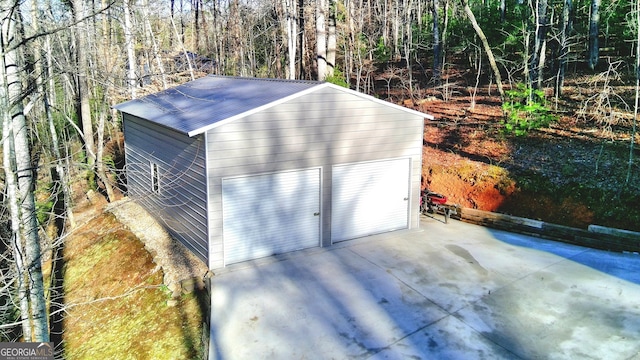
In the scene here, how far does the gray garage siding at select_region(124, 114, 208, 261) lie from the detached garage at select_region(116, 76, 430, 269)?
0.10 ft

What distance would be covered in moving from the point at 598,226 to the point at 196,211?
8.89m

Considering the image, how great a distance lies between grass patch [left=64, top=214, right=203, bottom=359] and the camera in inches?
286

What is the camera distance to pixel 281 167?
9312 mm

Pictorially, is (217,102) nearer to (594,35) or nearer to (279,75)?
(594,35)

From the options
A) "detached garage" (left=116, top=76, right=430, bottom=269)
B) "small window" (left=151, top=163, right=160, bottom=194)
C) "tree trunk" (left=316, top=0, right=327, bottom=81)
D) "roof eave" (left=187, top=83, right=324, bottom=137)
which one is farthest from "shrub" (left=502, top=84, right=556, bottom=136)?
"small window" (left=151, top=163, right=160, bottom=194)

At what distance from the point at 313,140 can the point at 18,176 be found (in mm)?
Result: 5473

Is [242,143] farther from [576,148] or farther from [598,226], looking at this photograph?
[576,148]

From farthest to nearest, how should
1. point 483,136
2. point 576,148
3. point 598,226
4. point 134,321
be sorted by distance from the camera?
point 483,136
point 576,148
point 598,226
point 134,321

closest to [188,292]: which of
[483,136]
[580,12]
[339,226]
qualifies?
[339,226]

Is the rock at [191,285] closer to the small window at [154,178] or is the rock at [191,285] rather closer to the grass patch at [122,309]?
the grass patch at [122,309]

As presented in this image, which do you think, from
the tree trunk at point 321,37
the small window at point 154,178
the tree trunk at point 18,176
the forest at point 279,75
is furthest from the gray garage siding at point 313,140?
the tree trunk at point 321,37

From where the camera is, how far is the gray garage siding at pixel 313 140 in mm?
8656

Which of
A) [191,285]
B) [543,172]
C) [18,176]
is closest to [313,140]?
[191,285]

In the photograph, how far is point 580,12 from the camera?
24.0 metres
